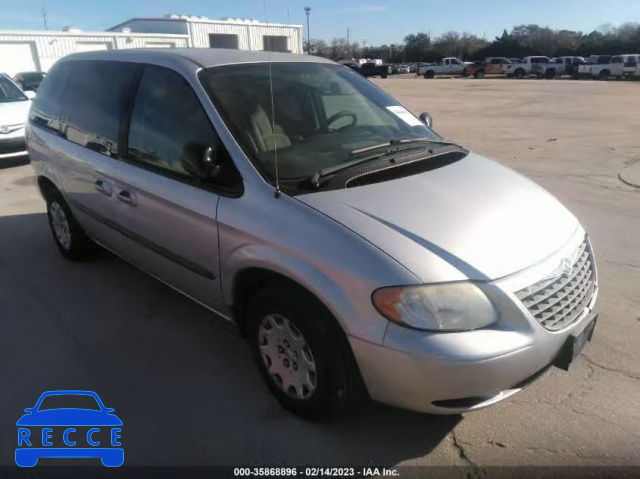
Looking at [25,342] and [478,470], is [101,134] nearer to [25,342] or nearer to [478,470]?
[25,342]

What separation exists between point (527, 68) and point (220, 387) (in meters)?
49.5

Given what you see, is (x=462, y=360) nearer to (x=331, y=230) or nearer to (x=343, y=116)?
(x=331, y=230)

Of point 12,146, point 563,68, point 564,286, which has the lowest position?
point 563,68

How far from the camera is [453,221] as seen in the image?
2.32 m

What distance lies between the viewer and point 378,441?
245 cm

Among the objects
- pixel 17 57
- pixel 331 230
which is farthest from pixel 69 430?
pixel 17 57

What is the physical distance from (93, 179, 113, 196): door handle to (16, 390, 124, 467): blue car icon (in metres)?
1.36

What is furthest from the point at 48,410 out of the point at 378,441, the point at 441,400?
the point at 441,400

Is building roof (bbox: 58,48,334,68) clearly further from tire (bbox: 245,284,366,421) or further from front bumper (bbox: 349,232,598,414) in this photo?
front bumper (bbox: 349,232,598,414)

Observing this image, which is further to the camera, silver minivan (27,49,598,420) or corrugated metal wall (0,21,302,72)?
corrugated metal wall (0,21,302,72)

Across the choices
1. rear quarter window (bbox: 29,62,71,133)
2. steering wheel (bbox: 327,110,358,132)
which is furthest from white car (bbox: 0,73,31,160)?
steering wheel (bbox: 327,110,358,132)

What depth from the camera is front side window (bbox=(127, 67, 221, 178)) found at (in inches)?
111

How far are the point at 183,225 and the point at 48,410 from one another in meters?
1.23

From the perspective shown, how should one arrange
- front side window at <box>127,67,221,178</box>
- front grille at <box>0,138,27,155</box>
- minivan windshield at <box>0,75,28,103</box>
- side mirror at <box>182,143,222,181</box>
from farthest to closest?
minivan windshield at <box>0,75,28,103</box>, front grille at <box>0,138,27,155</box>, front side window at <box>127,67,221,178</box>, side mirror at <box>182,143,222,181</box>
